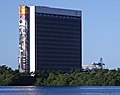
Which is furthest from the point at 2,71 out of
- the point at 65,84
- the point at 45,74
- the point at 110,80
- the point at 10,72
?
the point at 110,80

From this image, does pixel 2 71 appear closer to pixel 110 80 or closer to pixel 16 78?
pixel 16 78

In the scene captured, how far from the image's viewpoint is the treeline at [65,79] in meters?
171

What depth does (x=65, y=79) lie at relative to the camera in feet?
570

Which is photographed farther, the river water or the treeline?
the treeline

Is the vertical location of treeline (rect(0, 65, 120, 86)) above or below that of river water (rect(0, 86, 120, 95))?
above

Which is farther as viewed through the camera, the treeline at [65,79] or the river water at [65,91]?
the treeline at [65,79]

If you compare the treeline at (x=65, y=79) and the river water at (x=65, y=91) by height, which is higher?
the treeline at (x=65, y=79)

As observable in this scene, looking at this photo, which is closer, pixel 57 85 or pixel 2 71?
pixel 57 85

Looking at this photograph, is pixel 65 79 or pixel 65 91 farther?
pixel 65 79

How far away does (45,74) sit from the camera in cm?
19150

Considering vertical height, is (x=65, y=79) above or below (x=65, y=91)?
above

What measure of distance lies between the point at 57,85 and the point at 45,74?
64.7 feet

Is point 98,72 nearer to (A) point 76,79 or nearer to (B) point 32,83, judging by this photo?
(A) point 76,79

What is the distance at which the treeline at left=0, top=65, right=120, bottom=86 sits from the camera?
171 meters
